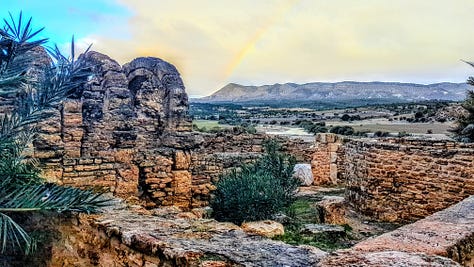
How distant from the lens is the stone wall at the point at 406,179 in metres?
7.11

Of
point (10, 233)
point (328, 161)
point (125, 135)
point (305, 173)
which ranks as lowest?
point (305, 173)

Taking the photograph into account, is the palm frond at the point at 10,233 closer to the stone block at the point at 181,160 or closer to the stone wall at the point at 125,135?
the stone wall at the point at 125,135

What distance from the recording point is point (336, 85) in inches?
3238

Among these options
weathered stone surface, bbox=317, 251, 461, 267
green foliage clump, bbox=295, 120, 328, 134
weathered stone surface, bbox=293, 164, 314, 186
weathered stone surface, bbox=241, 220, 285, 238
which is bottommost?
weathered stone surface, bbox=293, 164, 314, 186

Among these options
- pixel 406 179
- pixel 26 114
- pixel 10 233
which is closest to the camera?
pixel 10 233

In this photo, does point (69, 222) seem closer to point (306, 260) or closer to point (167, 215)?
point (167, 215)

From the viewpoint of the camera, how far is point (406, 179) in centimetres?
770

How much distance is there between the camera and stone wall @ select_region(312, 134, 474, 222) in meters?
7.11

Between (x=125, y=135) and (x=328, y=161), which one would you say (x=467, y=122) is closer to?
(x=328, y=161)

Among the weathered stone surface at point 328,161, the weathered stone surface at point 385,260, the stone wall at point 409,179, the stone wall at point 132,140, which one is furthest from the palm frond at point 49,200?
the weathered stone surface at point 328,161

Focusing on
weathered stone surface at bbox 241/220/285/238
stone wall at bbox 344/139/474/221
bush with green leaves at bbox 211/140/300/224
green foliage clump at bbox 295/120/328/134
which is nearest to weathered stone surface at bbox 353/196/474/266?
weathered stone surface at bbox 241/220/285/238

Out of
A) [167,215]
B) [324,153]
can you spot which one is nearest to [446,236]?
[167,215]

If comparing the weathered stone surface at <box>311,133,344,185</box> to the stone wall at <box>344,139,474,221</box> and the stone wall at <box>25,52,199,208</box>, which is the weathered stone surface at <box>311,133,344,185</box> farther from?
the stone wall at <box>25,52,199,208</box>

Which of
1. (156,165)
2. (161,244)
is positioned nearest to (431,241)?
(161,244)
